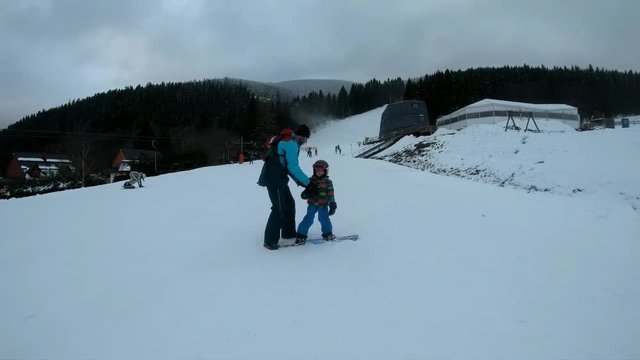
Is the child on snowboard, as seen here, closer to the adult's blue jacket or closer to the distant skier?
the adult's blue jacket

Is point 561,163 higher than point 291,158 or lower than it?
lower

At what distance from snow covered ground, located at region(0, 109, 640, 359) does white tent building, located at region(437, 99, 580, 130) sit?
3519 centimetres

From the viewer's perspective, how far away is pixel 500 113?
132ft

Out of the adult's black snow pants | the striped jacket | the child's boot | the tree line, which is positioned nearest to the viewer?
the adult's black snow pants

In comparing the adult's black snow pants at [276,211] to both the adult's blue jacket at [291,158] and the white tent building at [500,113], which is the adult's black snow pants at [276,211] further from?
the white tent building at [500,113]

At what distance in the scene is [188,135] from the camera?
205 feet

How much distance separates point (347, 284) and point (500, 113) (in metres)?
42.6

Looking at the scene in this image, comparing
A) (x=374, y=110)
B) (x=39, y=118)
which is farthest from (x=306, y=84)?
(x=39, y=118)

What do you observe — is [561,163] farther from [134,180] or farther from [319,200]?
[134,180]

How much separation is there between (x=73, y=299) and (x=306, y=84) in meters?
200

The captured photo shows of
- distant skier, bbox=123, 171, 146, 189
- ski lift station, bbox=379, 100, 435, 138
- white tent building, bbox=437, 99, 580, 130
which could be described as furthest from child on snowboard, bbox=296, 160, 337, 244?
ski lift station, bbox=379, 100, 435, 138

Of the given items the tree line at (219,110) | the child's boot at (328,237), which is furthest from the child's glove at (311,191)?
the tree line at (219,110)

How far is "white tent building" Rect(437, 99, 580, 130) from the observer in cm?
3981

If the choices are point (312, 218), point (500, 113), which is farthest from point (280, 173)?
point (500, 113)
